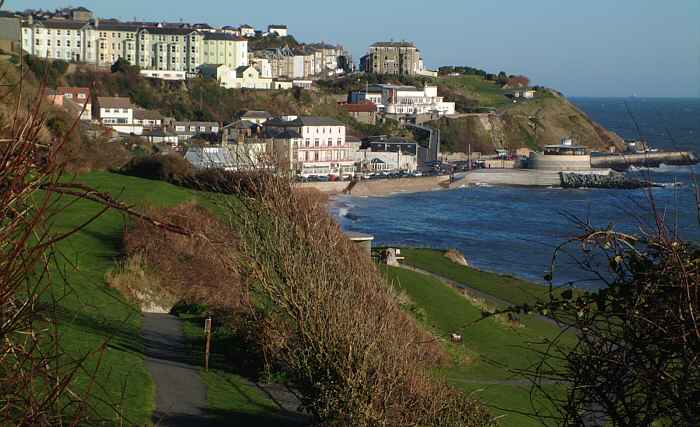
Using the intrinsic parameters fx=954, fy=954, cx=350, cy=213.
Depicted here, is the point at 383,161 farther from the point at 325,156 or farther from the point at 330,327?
the point at 330,327

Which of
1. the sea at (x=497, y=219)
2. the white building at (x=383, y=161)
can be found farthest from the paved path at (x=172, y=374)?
the white building at (x=383, y=161)

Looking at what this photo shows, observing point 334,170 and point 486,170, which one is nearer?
point 334,170

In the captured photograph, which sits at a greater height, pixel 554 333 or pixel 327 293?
pixel 327 293

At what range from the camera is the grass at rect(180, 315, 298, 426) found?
10.3 meters

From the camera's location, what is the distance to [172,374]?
11766 mm

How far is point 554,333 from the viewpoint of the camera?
2052cm

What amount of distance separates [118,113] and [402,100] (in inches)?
1603

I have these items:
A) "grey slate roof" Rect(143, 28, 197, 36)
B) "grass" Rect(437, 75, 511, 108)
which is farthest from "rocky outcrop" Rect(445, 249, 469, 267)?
"grass" Rect(437, 75, 511, 108)

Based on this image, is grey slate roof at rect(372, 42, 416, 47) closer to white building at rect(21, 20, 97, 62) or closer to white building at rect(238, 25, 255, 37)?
white building at rect(238, 25, 255, 37)

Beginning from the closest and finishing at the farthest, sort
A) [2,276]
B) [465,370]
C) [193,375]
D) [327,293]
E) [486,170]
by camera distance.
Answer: [2,276] → [327,293] → [193,375] → [465,370] → [486,170]

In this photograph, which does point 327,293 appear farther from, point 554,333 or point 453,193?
point 453,193

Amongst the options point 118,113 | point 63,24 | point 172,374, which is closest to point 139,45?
point 63,24

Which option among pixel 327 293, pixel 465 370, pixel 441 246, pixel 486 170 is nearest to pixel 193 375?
pixel 327 293

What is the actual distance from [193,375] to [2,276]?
9.49m
